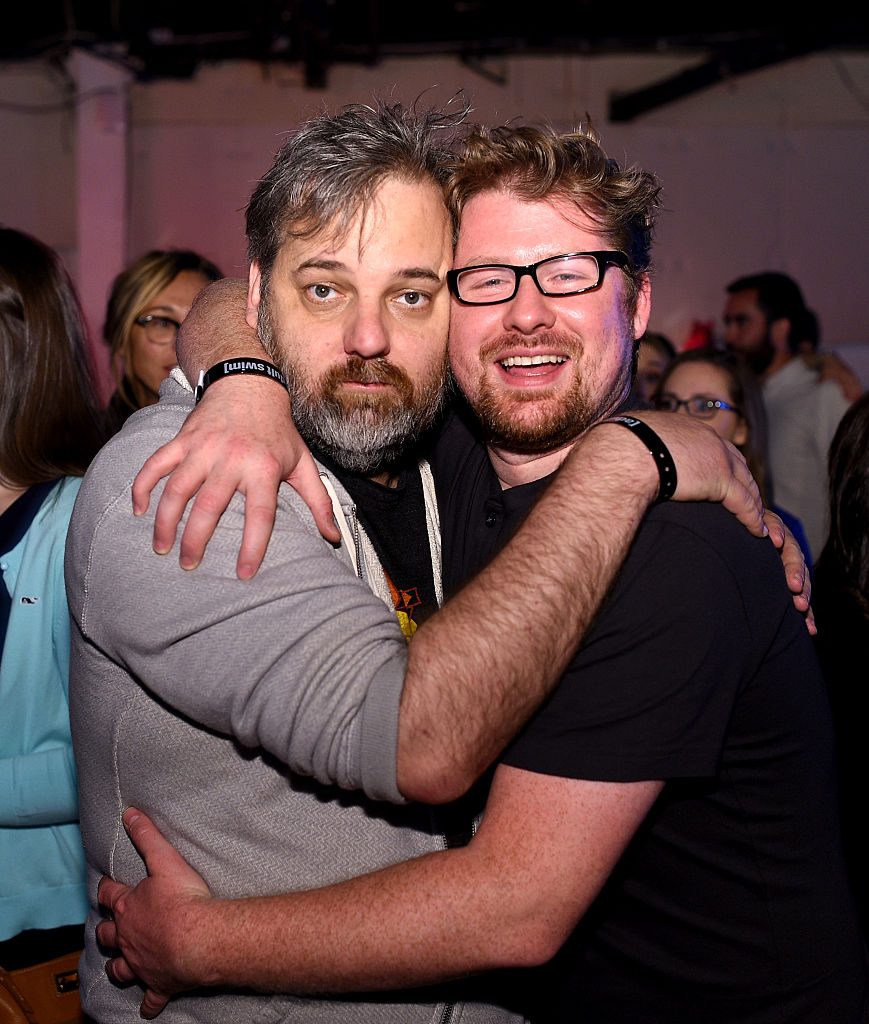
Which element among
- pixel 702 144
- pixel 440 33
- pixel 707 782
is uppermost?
pixel 440 33

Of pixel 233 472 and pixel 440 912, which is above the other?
pixel 233 472

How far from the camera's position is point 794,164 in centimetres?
823

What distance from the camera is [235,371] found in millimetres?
1529

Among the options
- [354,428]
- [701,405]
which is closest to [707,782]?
[354,428]

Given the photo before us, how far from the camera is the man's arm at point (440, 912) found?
1.21 metres

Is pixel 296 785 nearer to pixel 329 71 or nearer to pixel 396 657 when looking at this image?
pixel 396 657

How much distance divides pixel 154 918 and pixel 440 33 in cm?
806

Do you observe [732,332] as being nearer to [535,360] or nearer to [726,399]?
[726,399]

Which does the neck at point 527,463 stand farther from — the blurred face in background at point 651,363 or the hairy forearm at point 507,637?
the blurred face in background at point 651,363

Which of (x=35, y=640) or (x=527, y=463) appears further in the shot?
(x=35, y=640)

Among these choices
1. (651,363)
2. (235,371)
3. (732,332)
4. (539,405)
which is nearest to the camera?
(235,371)

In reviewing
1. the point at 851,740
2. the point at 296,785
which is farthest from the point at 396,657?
the point at 851,740

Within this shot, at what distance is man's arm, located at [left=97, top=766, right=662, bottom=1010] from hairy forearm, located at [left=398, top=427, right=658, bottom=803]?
12 cm

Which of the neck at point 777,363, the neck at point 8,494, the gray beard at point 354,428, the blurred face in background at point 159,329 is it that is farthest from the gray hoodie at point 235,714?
the neck at point 777,363
